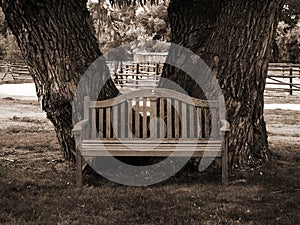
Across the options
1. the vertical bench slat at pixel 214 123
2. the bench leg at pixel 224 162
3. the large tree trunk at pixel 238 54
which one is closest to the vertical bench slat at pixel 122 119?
the large tree trunk at pixel 238 54

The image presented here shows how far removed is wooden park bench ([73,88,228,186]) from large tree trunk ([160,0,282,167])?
0.34m

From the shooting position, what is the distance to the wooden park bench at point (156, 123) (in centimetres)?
512

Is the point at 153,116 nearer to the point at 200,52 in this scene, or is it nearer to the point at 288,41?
the point at 200,52

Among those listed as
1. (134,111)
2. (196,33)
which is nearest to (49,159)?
(134,111)

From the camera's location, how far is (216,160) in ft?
18.5

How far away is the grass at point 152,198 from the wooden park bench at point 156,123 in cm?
31

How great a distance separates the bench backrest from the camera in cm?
534

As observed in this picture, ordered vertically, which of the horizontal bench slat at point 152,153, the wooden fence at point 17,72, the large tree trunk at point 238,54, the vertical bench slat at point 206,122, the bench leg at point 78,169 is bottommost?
the wooden fence at point 17,72

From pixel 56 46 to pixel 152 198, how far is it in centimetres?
182

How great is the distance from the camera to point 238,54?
18.2 ft

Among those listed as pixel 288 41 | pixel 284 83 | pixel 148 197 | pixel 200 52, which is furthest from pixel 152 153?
pixel 288 41

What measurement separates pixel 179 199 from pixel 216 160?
114cm

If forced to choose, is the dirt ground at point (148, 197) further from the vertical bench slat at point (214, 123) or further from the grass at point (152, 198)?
the vertical bench slat at point (214, 123)

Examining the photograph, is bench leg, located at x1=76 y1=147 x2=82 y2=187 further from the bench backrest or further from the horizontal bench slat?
the bench backrest
